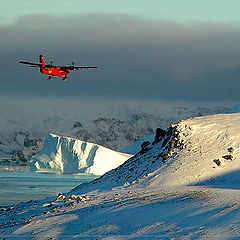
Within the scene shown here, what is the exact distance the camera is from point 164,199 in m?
44.6

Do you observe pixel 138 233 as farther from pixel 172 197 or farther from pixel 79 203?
pixel 79 203

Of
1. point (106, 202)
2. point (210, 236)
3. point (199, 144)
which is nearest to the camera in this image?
point (210, 236)

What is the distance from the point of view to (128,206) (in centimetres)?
4391

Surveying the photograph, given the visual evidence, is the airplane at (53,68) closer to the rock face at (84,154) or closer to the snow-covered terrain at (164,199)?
the snow-covered terrain at (164,199)

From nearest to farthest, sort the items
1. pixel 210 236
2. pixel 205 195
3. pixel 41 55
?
pixel 210 236 < pixel 205 195 < pixel 41 55

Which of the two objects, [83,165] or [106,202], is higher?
[106,202]

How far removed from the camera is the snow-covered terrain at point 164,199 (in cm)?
3638

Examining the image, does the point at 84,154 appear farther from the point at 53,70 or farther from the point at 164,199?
the point at 164,199

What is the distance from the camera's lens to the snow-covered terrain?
3638 cm

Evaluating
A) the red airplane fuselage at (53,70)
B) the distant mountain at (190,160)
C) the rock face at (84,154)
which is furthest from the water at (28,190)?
the rock face at (84,154)

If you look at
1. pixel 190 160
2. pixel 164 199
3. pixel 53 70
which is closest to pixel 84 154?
pixel 53 70

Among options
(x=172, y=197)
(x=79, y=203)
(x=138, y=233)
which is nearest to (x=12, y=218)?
(x=79, y=203)

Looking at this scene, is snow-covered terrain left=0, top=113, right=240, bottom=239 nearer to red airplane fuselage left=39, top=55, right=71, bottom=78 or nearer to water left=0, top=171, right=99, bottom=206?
red airplane fuselage left=39, top=55, right=71, bottom=78

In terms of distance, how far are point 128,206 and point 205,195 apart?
18.9ft
